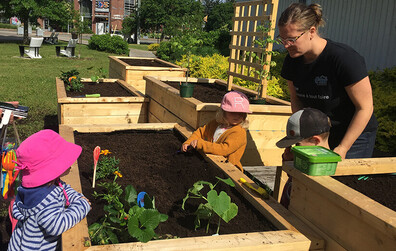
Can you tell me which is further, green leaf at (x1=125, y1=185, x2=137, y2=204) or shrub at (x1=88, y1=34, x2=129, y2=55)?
shrub at (x1=88, y1=34, x2=129, y2=55)

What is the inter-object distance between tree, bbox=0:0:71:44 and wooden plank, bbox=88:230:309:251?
90.7ft

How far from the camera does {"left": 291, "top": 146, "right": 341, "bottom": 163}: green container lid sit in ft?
6.43

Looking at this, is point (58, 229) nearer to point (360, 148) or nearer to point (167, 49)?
point (360, 148)

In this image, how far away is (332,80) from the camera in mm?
2467

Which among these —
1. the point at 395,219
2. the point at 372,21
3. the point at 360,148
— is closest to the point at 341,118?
the point at 360,148

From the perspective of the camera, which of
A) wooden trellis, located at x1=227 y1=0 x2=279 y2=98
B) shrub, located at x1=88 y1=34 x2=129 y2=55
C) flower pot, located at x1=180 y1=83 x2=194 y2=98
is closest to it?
flower pot, located at x1=180 y1=83 x2=194 y2=98

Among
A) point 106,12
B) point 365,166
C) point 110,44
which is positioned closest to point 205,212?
point 365,166

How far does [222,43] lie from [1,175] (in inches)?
594

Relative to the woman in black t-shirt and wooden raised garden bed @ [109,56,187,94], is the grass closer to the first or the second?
wooden raised garden bed @ [109,56,187,94]

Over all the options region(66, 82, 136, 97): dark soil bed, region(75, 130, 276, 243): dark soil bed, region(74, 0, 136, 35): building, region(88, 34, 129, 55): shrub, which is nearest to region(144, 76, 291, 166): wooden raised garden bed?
region(75, 130, 276, 243): dark soil bed

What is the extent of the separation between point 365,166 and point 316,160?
60 cm

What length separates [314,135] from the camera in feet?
7.58

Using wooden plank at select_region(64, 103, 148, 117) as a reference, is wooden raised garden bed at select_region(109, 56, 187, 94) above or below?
above

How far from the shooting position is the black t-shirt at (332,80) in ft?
7.67
